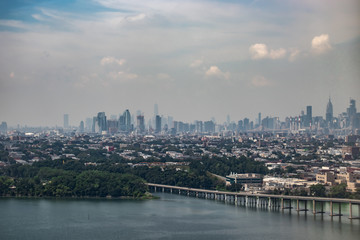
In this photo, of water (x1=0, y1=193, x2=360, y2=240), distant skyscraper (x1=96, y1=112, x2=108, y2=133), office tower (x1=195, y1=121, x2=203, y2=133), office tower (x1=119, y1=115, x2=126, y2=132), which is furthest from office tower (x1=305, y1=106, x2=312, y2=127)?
water (x1=0, y1=193, x2=360, y2=240)

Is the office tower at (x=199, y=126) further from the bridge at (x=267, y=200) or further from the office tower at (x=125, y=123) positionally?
the bridge at (x=267, y=200)

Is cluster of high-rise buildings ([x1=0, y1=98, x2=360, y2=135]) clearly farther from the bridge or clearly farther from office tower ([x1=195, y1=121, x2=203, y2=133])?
the bridge

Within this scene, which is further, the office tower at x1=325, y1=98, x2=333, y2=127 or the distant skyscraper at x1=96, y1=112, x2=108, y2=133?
the distant skyscraper at x1=96, y1=112, x2=108, y2=133

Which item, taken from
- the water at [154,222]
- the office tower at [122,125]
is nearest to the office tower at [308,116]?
the office tower at [122,125]

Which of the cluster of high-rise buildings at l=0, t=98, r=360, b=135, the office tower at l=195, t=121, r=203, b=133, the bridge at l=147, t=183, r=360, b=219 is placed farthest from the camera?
the office tower at l=195, t=121, r=203, b=133

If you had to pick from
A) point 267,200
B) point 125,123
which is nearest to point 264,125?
point 125,123

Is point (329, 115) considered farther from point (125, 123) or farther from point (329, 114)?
point (125, 123)
